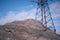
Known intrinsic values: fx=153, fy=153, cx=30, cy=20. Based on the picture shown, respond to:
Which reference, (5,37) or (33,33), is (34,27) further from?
(5,37)

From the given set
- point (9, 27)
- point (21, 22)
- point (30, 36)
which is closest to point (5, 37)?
point (9, 27)

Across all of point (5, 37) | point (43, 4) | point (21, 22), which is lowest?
point (5, 37)

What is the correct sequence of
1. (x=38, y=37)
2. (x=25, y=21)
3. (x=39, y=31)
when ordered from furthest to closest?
(x=25, y=21) < (x=39, y=31) < (x=38, y=37)

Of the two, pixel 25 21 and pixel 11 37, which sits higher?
pixel 25 21

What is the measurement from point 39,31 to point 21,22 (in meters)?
1.97

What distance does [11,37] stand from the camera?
39.2ft

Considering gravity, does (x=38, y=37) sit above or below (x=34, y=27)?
below

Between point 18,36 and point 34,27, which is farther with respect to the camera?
point 34,27

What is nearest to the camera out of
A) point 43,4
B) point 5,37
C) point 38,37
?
point 5,37

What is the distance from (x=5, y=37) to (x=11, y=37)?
0.46 meters

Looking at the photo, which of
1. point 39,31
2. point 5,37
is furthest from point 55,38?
point 5,37

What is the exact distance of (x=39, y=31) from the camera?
13.7 metres

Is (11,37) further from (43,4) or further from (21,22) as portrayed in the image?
(43,4)

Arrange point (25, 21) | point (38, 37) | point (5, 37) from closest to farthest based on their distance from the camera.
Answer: point (5, 37)
point (38, 37)
point (25, 21)
